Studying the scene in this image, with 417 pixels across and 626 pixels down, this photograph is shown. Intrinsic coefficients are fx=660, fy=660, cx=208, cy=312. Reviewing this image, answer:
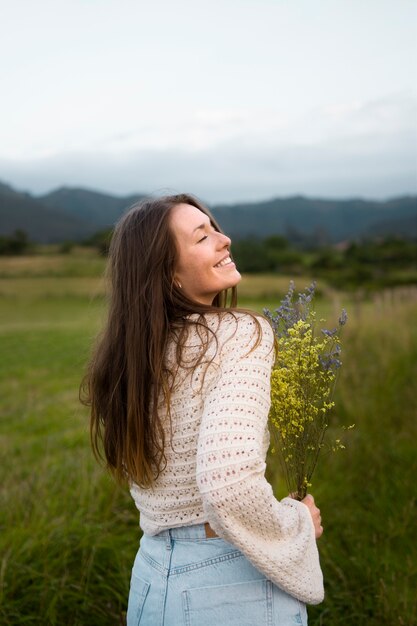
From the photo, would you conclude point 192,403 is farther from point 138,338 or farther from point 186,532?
point 186,532

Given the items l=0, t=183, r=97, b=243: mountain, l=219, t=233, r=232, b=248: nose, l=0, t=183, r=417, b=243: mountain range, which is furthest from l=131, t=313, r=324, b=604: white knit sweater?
l=0, t=183, r=417, b=243: mountain range

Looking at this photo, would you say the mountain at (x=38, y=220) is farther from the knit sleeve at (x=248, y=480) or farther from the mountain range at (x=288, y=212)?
the knit sleeve at (x=248, y=480)

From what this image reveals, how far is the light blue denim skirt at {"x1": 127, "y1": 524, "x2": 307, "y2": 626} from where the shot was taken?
1.73 metres

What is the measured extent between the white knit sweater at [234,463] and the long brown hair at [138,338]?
0.18 feet

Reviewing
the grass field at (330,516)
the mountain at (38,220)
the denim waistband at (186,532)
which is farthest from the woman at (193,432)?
the mountain at (38,220)

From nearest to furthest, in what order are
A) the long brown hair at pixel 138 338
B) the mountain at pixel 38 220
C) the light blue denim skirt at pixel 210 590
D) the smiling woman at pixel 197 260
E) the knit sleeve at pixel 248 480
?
the knit sleeve at pixel 248 480 < the light blue denim skirt at pixel 210 590 < the long brown hair at pixel 138 338 < the smiling woman at pixel 197 260 < the mountain at pixel 38 220

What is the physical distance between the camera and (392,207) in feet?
561

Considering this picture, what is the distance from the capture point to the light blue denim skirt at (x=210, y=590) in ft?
5.67

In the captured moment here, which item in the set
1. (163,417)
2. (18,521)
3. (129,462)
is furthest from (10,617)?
(163,417)

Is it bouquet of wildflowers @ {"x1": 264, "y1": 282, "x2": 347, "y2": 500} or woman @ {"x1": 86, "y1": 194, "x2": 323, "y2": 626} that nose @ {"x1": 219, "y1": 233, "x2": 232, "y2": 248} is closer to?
woman @ {"x1": 86, "y1": 194, "x2": 323, "y2": 626}

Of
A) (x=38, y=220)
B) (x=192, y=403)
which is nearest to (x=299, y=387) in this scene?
(x=192, y=403)

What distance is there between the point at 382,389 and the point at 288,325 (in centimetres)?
449

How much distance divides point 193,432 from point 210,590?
16.4 inches

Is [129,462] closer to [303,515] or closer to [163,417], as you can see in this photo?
[163,417]
